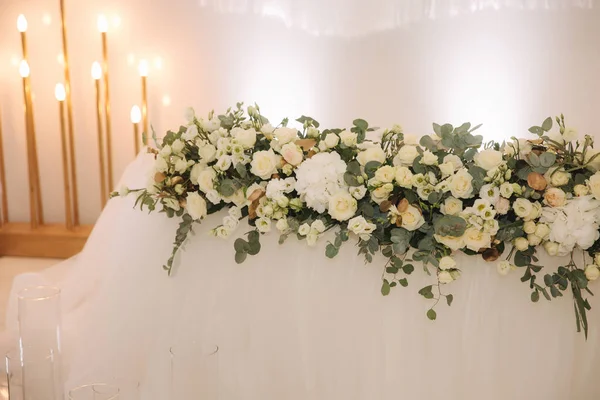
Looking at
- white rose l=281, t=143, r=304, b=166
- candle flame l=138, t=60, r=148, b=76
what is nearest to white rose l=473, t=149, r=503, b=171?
white rose l=281, t=143, r=304, b=166

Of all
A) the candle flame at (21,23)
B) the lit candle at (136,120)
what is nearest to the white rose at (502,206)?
the lit candle at (136,120)

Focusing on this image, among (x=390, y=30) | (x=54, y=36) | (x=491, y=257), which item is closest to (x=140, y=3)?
(x=54, y=36)

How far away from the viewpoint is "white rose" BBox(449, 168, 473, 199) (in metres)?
1.39

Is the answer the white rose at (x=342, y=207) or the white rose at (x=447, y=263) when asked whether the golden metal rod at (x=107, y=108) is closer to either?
the white rose at (x=342, y=207)

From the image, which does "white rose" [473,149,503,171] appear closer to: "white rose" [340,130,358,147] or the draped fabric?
"white rose" [340,130,358,147]

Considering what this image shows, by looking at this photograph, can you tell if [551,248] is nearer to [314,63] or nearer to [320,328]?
[320,328]

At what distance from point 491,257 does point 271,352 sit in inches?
22.2

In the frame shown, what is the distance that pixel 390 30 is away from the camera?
137 inches

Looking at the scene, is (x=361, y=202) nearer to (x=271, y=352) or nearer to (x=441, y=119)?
(x=271, y=352)

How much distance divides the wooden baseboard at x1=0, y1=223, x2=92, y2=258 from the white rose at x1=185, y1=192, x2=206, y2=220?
6.97 feet

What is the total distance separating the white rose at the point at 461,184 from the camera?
1389 mm

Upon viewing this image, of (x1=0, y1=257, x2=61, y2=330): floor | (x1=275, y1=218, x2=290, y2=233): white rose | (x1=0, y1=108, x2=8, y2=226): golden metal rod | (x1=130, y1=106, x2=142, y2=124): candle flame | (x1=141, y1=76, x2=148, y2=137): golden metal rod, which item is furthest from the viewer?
(x1=0, y1=108, x2=8, y2=226): golden metal rod

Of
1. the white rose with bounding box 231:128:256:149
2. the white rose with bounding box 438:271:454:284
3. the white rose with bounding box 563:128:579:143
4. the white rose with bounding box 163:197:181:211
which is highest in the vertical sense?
the white rose with bounding box 563:128:579:143

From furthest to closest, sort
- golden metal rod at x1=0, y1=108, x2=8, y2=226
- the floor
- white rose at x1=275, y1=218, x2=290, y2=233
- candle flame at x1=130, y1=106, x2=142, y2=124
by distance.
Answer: golden metal rod at x1=0, y1=108, x2=8, y2=226 < candle flame at x1=130, y1=106, x2=142, y2=124 < the floor < white rose at x1=275, y1=218, x2=290, y2=233
